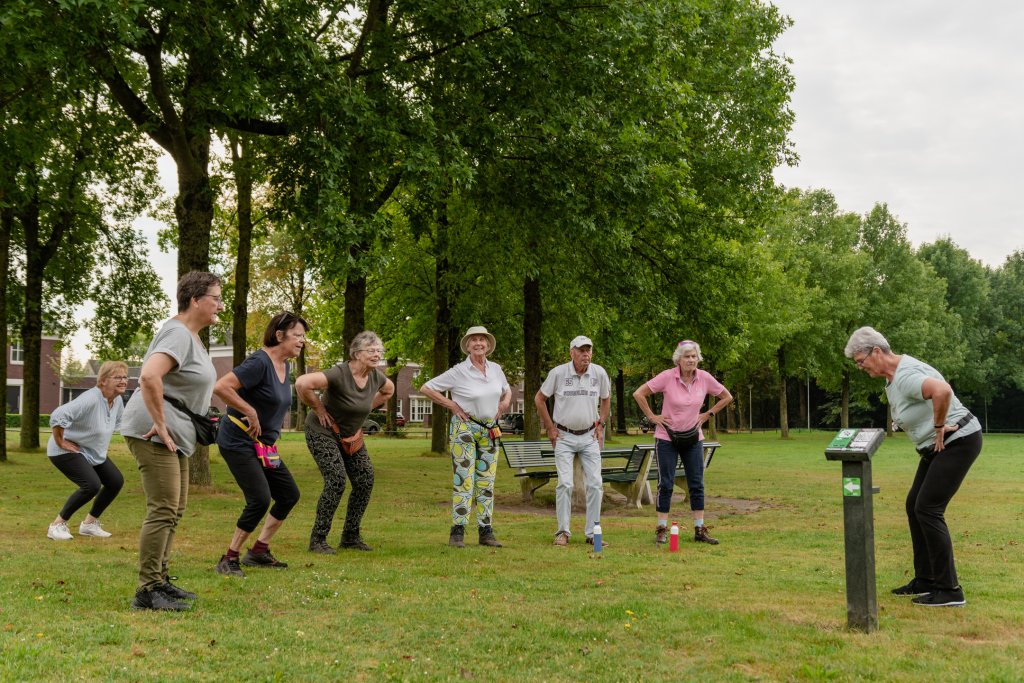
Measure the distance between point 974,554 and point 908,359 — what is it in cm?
350

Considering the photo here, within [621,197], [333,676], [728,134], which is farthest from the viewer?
[728,134]

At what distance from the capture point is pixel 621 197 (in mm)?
14195

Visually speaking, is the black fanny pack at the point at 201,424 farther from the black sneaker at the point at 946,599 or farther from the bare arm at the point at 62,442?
the black sneaker at the point at 946,599

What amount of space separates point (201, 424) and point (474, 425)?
10.3 ft

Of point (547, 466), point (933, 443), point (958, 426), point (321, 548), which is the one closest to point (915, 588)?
point (933, 443)

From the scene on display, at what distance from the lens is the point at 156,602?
18.4ft

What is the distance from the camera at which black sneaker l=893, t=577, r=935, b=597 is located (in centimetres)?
633

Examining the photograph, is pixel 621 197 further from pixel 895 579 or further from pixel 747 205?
pixel 895 579

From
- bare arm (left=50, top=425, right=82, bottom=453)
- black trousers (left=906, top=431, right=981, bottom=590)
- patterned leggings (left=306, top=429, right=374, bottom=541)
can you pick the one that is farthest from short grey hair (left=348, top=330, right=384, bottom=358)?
black trousers (left=906, top=431, right=981, bottom=590)

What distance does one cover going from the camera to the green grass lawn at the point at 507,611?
454cm

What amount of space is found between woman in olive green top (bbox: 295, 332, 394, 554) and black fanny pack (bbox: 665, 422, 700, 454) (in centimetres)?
299

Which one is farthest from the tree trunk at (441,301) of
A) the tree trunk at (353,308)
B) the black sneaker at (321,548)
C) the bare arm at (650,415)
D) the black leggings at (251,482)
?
the black leggings at (251,482)

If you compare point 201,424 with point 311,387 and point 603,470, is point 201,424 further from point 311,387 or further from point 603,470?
point 603,470

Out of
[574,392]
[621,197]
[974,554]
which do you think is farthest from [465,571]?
[621,197]
